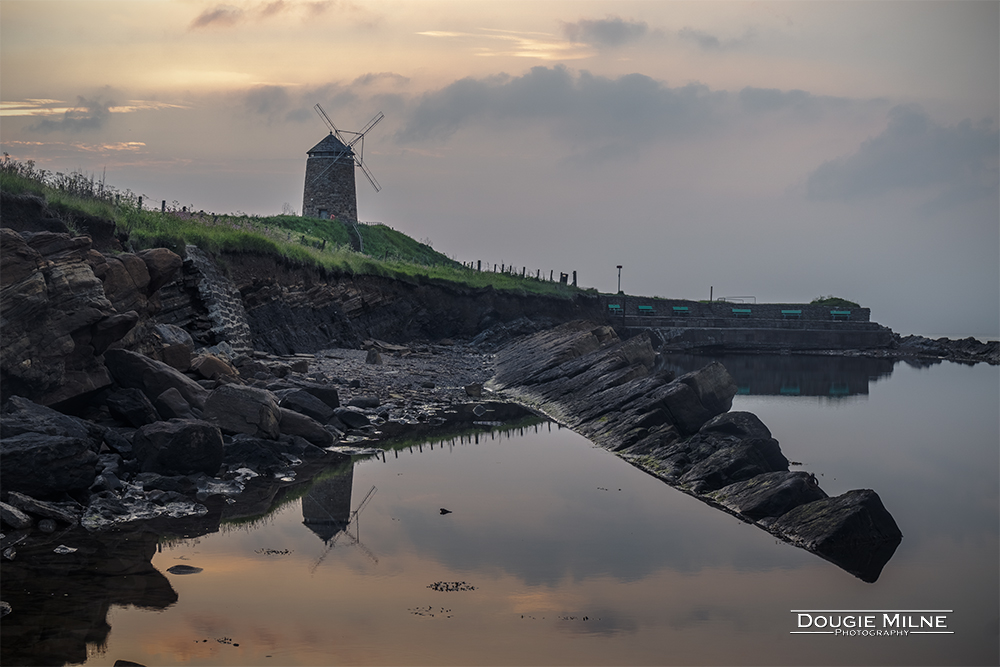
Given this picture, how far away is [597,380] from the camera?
2342 centimetres

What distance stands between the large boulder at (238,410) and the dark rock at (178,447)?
150cm

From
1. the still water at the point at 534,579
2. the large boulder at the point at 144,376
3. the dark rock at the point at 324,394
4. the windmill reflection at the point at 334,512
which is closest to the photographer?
the still water at the point at 534,579

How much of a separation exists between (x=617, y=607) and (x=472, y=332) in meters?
39.3

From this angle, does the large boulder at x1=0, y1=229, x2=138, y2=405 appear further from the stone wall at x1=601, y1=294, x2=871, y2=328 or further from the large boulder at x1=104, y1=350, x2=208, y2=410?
the stone wall at x1=601, y1=294, x2=871, y2=328

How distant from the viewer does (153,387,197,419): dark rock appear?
1418 centimetres

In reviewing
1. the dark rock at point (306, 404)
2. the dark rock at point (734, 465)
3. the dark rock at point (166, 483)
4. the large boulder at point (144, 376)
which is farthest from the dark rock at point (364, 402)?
the dark rock at point (734, 465)

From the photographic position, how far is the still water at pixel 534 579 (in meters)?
7.69

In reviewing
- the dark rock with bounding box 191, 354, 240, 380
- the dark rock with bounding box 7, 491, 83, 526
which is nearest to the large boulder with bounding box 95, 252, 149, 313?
the dark rock with bounding box 191, 354, 240, 380

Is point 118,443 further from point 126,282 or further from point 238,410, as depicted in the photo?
Result: point 126,282

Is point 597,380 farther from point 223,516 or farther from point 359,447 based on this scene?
point 223,516

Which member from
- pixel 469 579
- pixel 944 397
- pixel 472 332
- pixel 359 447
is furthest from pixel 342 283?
pixel 469 579

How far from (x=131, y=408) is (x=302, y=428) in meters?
3.05

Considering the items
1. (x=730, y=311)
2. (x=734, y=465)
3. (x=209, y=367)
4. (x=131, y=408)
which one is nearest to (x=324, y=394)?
(x=209, y=367)

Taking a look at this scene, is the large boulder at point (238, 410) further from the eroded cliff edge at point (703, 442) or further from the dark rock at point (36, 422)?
the eroded cliff edge at point (703, 442)
